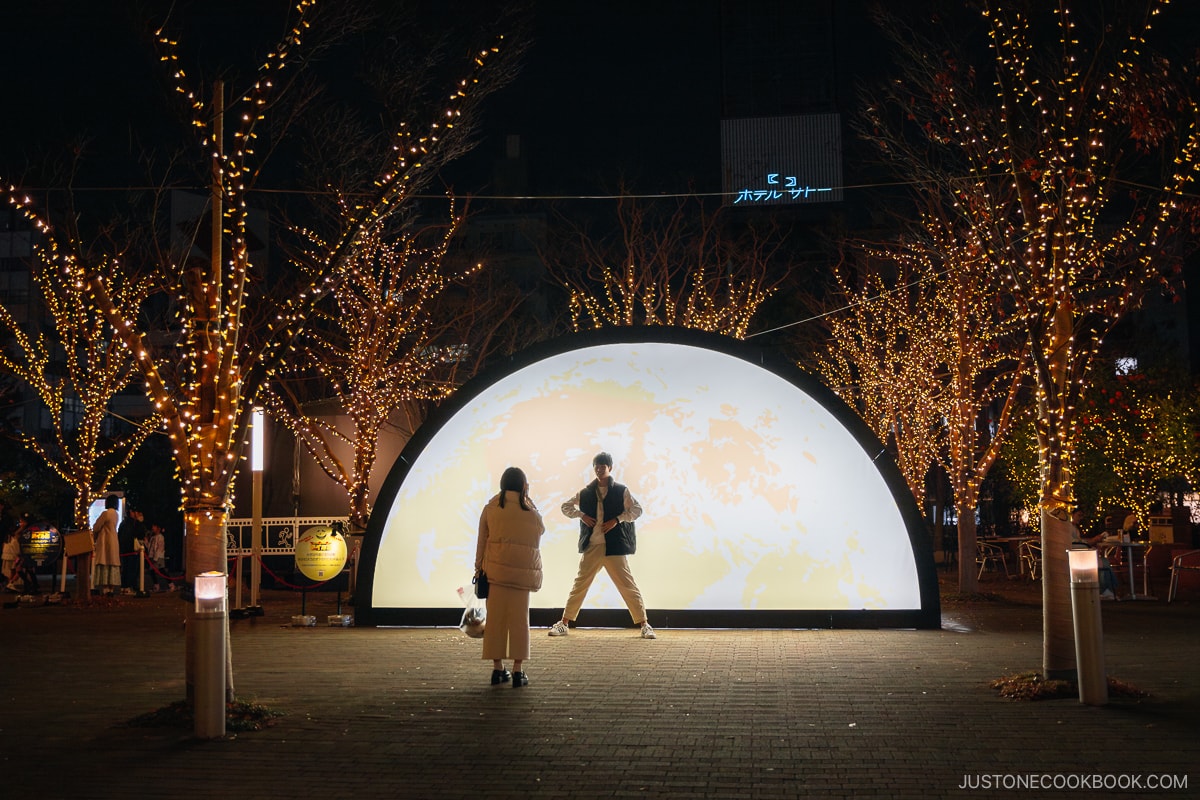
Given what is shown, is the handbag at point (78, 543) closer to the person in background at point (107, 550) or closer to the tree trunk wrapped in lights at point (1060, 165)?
the person in background at point (107, 550)

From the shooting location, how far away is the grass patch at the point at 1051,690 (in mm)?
8641

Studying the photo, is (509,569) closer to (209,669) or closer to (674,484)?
(209,669)

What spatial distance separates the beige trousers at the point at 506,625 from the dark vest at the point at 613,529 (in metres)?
3.18

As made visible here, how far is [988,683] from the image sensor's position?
30.8ft

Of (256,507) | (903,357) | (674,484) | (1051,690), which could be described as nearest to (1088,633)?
(1051,690)

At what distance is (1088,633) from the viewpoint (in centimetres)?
832

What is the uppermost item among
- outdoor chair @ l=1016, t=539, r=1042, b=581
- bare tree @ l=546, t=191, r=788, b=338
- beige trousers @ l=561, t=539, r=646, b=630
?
bare tree @ l=546, t=191, r=788, b=338

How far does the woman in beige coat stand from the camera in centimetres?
982

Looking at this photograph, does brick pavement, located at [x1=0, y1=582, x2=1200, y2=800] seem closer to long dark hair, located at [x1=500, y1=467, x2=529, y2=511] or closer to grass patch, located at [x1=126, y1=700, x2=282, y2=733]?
grass patch, located at [x1=126, y1=700, x2=282, y2=733]

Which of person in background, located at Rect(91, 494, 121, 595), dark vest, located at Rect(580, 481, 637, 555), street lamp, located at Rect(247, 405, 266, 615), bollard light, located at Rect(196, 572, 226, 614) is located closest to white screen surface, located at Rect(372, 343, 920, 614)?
dark vest, located at Rect(580, 481, 637, 555)

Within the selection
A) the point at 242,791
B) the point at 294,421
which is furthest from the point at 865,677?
the point at 294,421

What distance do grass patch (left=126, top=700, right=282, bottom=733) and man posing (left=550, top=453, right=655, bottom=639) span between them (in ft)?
17.4

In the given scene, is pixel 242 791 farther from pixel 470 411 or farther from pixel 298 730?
pixel 470 411

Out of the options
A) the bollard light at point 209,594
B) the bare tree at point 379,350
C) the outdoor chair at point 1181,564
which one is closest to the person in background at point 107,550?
the bare tree at point 379,350
